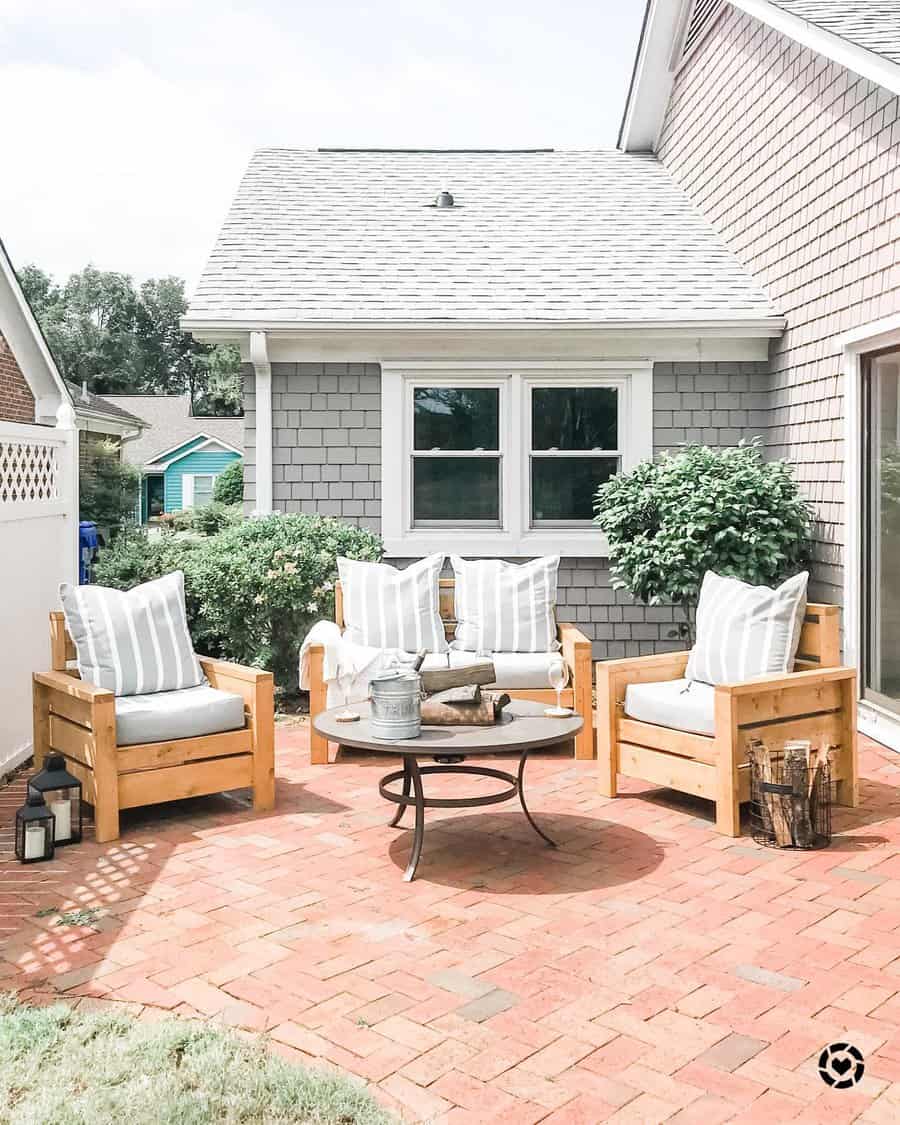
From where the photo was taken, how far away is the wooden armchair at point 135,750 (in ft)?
15.2

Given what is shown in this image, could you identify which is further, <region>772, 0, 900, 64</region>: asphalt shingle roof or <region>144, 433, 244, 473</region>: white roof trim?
<region>144, 433, 244, 473</region>: white roof trim

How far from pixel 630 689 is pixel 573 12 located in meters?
10.1

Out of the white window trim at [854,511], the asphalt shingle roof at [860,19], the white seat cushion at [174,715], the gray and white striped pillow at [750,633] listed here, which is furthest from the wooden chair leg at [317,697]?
the asphalt shingle roof at [860,19]

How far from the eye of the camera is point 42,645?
631cm

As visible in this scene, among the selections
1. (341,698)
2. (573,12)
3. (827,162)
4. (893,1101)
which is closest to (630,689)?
(341,698)

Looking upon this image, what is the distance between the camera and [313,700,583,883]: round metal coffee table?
4156 millimetres

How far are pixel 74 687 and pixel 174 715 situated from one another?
18.4 inches

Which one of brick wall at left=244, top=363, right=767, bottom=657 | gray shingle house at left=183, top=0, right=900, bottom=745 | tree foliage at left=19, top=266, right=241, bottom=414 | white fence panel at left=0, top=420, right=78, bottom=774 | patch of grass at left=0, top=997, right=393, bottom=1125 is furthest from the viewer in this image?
tree foliage at left=19, top=266, right=241, bottom=414

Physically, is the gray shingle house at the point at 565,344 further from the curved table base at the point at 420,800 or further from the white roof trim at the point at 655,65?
the curved table base at the point at 420,800

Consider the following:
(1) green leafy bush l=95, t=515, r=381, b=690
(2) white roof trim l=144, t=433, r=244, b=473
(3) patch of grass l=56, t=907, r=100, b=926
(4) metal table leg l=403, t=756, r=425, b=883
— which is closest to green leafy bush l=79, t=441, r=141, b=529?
(2) white roof trim l=144, t=433, r=244, b=473

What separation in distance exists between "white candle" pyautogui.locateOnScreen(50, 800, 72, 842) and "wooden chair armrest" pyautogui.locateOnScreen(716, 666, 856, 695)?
2804 mm

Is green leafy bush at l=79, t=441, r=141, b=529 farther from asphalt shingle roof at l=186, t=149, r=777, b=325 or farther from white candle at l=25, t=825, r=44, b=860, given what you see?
white candle at l=25, t=825, r=44, b=860

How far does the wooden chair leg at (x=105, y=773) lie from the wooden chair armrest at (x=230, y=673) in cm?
69

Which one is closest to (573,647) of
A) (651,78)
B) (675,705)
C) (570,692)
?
(570,692)
